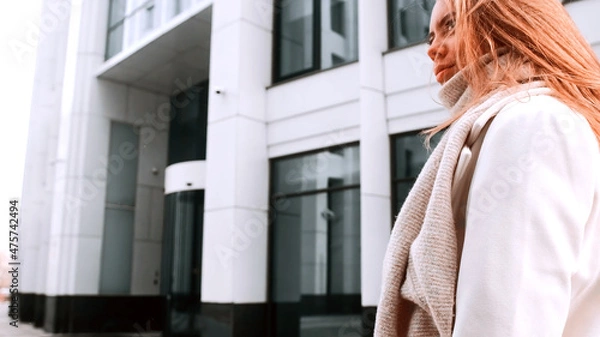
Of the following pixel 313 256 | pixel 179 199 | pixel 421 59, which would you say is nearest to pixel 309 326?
pixel 313 256

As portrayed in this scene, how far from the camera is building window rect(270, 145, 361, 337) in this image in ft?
30.1

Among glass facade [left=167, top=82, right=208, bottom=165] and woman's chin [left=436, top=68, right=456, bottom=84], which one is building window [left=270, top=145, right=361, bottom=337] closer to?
glass facade [left=167, top=82, right=208, bottom=165]

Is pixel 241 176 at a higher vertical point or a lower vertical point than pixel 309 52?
lower

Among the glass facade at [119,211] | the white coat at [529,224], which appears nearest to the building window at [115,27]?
the glass facade at [119,211]

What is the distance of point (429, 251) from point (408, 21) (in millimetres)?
8612

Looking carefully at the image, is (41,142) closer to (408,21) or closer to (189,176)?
(189,176)

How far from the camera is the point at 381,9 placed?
30.9 feet

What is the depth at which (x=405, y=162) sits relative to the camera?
881 centimetres

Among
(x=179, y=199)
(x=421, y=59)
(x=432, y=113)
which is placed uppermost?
(x=421, y=59)

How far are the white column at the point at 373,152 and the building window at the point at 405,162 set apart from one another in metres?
0.14

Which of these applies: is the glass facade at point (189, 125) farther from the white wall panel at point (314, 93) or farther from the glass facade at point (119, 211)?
the white wall panel at point (314, 93)

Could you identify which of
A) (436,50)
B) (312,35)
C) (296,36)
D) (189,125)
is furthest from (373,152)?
(436,50)

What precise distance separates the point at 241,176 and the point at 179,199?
85.2 inches

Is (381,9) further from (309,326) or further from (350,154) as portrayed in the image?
(309,326)
